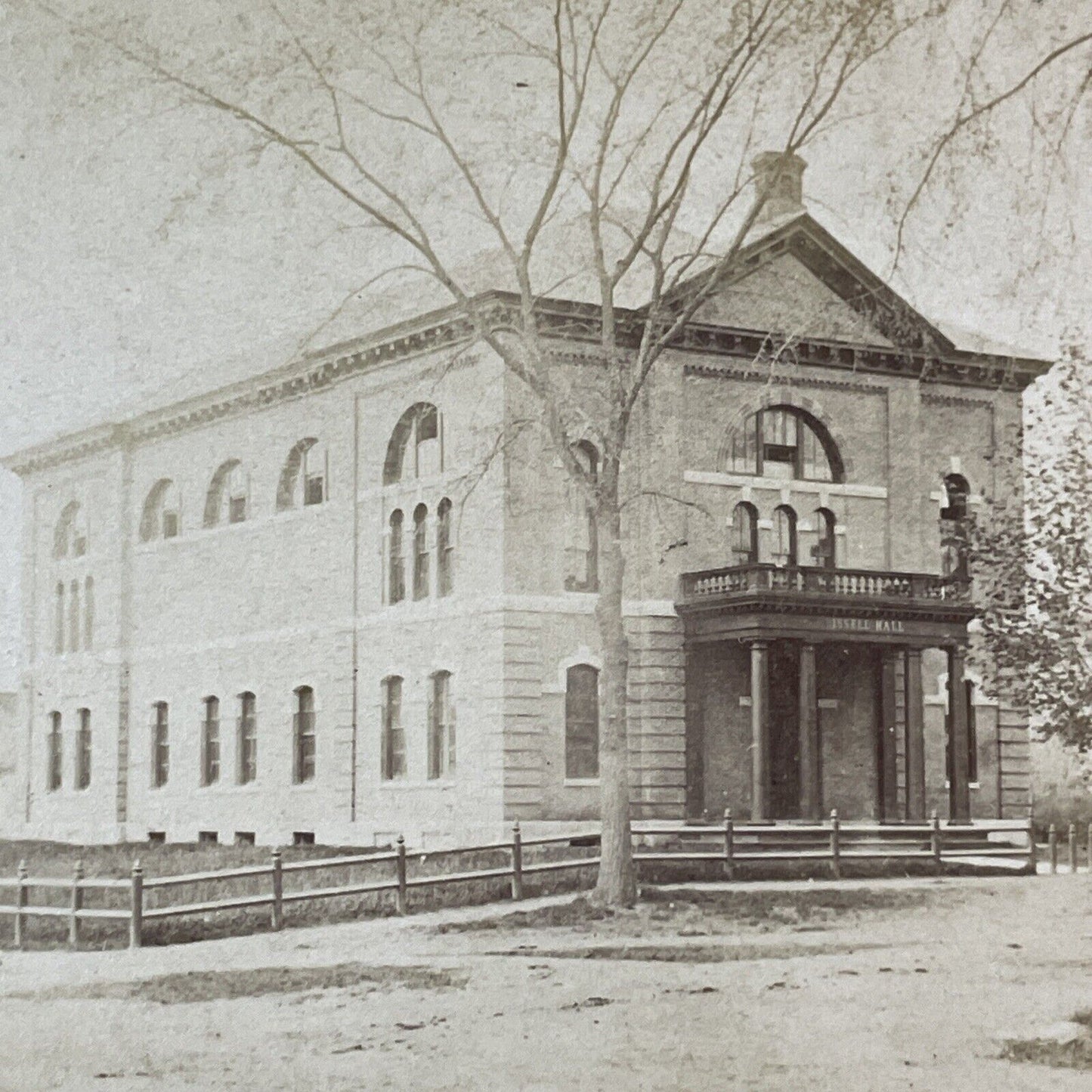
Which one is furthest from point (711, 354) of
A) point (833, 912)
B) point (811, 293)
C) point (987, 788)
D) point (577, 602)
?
point (833, 912)

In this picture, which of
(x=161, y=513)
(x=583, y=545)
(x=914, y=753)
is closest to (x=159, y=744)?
(x=161, y=513)

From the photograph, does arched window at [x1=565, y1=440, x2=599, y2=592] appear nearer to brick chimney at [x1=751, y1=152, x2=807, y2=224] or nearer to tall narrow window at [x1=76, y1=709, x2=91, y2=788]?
brick chimney at [x1=751, y1=152, x2=807, y2=224]

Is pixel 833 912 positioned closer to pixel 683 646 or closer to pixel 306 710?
pixel 683 646

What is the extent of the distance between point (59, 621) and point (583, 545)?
56.9 ft

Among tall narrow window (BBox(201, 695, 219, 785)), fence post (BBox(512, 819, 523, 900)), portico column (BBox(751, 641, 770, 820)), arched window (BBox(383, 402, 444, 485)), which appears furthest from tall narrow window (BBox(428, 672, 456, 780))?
fence post (BBox(512, 819, 523, 900))

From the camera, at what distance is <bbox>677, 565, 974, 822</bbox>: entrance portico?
31125 mm

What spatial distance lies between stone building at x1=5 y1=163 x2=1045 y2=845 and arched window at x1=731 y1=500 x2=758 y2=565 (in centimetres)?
6

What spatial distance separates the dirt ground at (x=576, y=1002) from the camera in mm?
10953

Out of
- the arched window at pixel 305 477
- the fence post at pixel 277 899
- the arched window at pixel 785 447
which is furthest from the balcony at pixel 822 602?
the fence post at pixel 277 899

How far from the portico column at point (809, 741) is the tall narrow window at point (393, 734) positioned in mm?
7145

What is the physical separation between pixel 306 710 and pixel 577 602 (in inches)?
278

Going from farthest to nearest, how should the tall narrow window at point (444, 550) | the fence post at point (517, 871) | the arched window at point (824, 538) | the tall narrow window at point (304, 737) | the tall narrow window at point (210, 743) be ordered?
the tall narrow window at point (210, 743)
the tall narrow window at point (304, 737)
the arched window at point (824, 538)
the tall narrow window at point (444, 550)
the fence post at point (517, 871)

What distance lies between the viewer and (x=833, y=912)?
2019 centimetres

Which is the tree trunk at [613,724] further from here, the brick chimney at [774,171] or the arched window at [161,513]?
the arched window at [161,513]
